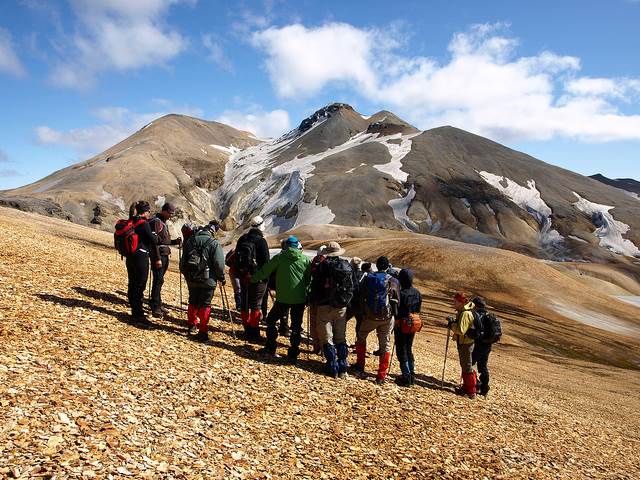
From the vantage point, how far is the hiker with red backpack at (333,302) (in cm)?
1197

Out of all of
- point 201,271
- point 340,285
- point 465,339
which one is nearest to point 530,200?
point 465,339

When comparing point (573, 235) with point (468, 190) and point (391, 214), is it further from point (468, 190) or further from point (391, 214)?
point (391, 214)

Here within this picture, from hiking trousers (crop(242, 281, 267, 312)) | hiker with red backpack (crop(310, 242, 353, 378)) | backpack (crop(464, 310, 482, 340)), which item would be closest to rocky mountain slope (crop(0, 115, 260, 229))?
hiking trousers (crop(242, 281, 267, 312))

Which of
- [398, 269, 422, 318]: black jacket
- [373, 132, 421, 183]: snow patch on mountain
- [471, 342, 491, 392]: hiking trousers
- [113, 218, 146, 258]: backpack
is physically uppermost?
[373, 132, 421, 183]: snow patch on mountain

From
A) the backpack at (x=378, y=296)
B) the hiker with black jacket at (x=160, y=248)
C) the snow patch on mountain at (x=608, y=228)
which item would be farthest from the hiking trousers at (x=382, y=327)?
the snow patch on mountain at (x=608, y=228)

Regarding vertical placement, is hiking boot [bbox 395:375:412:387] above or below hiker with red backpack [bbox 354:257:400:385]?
below

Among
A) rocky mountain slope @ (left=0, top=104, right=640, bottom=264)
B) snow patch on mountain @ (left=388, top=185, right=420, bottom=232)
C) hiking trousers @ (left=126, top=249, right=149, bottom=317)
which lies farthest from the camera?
snow patch on mountain @ (left=388, top=185, right=420, bottom=232)

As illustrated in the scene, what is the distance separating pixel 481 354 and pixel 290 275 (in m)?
7.13

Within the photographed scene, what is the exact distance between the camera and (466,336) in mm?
14359

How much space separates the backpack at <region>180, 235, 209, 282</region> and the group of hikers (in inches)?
1.0

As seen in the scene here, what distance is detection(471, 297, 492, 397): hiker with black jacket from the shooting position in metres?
14.8

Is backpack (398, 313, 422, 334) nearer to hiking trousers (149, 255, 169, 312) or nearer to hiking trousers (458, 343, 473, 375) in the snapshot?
hiking trousers (458, 343, 473, 375)

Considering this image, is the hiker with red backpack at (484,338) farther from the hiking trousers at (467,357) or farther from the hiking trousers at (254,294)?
the hiking trousers at (254,294)

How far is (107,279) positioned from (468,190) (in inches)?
6319
